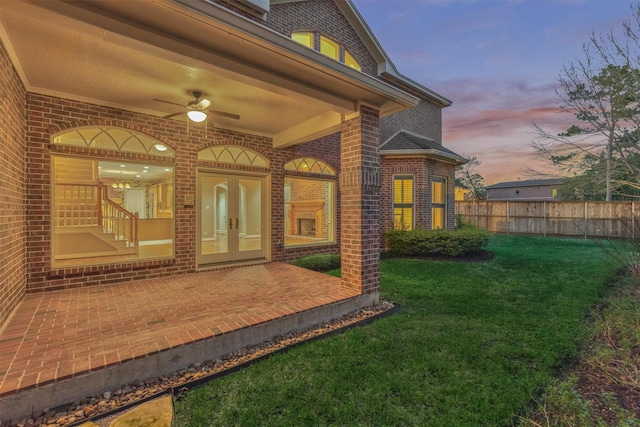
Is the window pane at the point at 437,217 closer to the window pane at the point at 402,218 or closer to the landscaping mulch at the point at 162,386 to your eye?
the window pane at the point at 402,218

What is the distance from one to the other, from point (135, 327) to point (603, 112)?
861 cm

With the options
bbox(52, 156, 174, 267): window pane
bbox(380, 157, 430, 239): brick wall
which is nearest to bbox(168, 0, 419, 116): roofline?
bbox(52, 156, 174, 267): window pane

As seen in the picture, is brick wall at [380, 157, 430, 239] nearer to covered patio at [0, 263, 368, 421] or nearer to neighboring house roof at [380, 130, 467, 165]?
neighboring house roof at [380, 130, 467, 165]

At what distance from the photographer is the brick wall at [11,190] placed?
9.73ft

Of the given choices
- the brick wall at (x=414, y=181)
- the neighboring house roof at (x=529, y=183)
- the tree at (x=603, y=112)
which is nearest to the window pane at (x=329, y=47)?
the brick wall at (x=414, y=181)

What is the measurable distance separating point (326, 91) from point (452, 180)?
8028 millimetres

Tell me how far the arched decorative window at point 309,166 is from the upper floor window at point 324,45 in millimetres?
2594

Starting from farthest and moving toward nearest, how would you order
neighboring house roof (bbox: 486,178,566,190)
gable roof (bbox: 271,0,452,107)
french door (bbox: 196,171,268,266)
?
neighboring house roof (bbox: 486,178,566,190)
gable roof (bbox: 271,0,452,107)
french door (bbox: 196,171,268,266)

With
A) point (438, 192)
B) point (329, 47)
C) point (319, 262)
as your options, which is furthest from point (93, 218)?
point (438, 192)

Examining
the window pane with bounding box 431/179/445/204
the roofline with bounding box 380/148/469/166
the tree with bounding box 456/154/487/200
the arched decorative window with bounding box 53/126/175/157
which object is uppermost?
the tree with bounding box 456/154/487/200

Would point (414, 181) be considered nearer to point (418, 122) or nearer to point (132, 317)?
point (418, 122)

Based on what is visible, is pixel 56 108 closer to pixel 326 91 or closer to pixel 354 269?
pixel 326 91

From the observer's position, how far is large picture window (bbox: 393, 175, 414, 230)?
915 centimetres

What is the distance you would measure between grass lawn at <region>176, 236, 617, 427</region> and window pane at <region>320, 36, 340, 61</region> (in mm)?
6781
